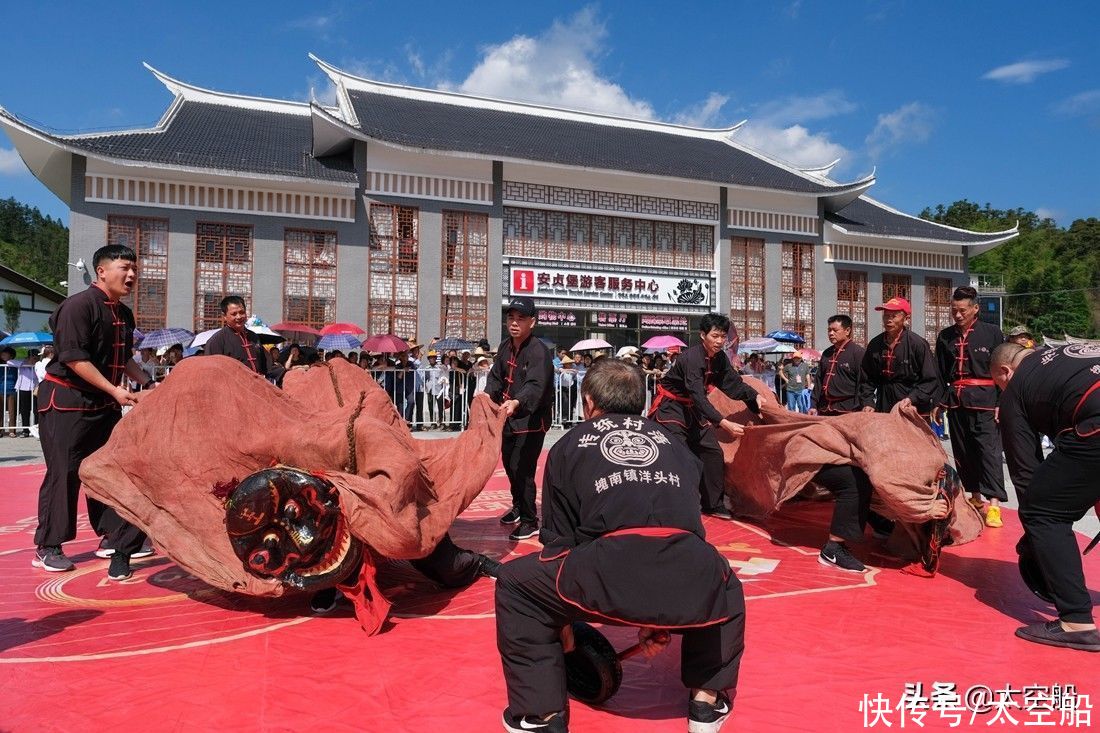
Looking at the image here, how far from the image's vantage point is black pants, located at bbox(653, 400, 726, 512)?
213 inches

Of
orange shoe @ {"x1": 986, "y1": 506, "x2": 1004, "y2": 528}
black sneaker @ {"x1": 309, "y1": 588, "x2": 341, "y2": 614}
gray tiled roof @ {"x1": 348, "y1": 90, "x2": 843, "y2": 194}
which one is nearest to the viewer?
black sneaker @ {"x1": 309, "y1": 588, "x2": 341, "y2": 614}

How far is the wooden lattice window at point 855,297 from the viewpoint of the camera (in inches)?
908

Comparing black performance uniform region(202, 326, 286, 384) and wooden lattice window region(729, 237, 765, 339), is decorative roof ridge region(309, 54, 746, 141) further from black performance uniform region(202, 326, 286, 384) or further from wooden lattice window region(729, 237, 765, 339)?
black performance uniform region(202, 326, 286, 384)

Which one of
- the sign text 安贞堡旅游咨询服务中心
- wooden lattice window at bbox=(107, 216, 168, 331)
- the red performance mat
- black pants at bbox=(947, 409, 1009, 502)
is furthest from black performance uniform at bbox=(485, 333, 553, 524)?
wooden lattice window at bbox=(107, 216, 168, 331)

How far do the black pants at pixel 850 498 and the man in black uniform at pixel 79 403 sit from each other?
393 centimetres

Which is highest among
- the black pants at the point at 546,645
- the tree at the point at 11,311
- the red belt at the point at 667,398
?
the tree at the point at 11,311

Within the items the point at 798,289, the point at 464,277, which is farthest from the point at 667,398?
the point at 798,289

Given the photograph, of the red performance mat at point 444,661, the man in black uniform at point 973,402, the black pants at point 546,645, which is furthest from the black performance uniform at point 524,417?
the man in black uniform at point 973,402

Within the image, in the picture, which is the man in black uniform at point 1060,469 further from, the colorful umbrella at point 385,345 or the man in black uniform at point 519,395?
the colorful umbrella at point 385,345

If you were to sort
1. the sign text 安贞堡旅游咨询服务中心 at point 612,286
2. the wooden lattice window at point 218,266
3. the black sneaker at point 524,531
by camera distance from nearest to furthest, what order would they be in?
the black sneaker at point 524,531 → the wooden lattice window at point 218,266 → the sign text 安贞堡旅游咨询服务中心 at point 612,286

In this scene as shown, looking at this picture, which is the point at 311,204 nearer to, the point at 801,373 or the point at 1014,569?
the point at 801,373

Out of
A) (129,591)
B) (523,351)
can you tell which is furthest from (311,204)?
(129,591)

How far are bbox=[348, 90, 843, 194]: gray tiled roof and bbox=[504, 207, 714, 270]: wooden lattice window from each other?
5.05ft

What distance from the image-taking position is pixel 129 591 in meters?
3.71
